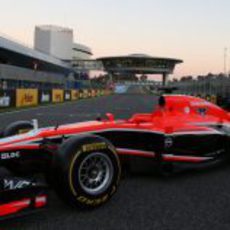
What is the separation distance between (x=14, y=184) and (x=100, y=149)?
1.06m

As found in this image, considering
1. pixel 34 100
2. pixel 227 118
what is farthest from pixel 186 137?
pixel 34 100

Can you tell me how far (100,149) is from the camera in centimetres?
465

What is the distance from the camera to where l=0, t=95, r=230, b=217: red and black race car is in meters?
4.29

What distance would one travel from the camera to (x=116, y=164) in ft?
15.6

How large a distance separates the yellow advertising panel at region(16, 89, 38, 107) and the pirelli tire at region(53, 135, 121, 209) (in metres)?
22.3

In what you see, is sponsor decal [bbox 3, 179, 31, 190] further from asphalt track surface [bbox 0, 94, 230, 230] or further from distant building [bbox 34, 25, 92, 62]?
distant building [bbox 34, 25, 92, 62]

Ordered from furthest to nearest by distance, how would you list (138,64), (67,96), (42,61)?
(138,64)
(42,61)
(67,96)

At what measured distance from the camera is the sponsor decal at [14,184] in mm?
3940

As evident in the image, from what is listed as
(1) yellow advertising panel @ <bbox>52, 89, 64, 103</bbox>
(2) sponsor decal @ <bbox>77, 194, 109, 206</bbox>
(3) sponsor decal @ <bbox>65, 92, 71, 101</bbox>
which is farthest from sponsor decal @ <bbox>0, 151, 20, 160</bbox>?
A: (3) sponsor decal @ <bbox>65, 92, 71, 101</bbox>

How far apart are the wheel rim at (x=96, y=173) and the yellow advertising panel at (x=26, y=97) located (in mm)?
22263

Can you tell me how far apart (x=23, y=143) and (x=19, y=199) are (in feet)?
3.11

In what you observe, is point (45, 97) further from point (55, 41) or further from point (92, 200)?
point (55, 41)

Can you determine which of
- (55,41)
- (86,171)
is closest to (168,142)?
(86,171)

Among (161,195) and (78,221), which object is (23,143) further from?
(161,195)
